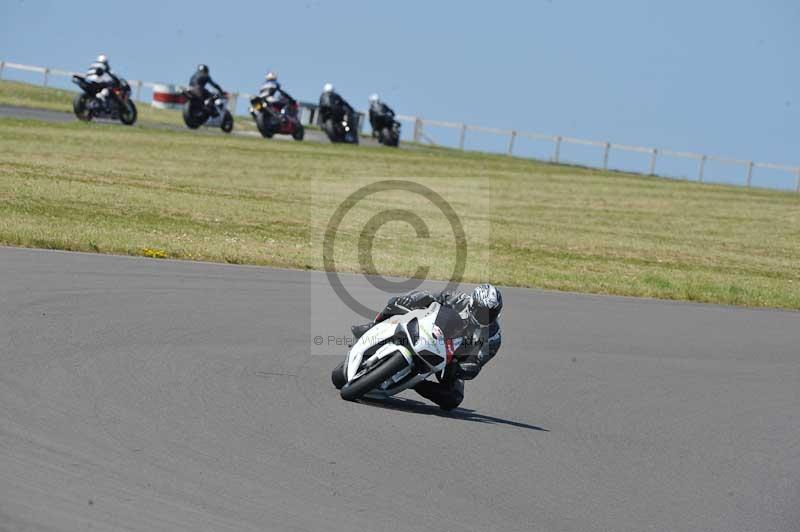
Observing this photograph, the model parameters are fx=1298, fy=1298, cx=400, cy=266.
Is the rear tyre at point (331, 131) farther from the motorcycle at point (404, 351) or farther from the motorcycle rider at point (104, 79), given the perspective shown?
the motorcycle at point (404, 351)

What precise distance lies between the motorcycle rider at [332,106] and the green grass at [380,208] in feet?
5.87

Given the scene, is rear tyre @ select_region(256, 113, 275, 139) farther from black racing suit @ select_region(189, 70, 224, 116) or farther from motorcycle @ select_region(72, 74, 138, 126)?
motorcycle @ select_region(72, 74, 138, 126)

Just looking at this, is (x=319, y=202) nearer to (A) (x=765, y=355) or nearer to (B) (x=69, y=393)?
(A) (x=765, y=355)

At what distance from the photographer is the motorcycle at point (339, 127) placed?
42.3 metres

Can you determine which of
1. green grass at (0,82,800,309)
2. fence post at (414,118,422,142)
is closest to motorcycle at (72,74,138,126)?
green grass at (0,82,800,309)

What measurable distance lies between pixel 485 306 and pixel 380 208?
1850 cm

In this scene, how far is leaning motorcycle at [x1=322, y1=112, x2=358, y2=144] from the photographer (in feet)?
139

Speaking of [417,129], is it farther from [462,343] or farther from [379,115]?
[462,343]

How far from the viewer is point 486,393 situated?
10750 mm

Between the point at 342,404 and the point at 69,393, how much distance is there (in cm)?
195

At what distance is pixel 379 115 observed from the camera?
44.8 metres

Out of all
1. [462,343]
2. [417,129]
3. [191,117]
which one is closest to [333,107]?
A: [191,117]

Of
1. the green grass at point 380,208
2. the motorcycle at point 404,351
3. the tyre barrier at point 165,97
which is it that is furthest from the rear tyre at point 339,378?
the tyre barrier at point 165,97

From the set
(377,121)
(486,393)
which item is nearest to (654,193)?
(377,121)
